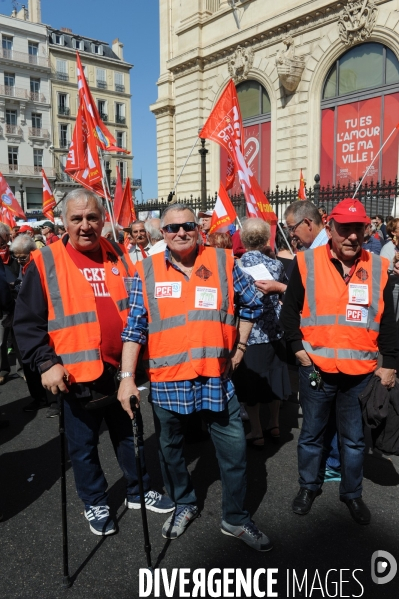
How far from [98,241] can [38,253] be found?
0.37 m

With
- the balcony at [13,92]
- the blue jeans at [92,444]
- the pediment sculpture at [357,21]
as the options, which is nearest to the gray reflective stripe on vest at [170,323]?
the blue jeans at [92,444]

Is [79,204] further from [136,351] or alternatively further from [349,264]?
[349,264]

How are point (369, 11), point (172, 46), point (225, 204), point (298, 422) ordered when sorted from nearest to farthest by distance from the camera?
point (298, 422) < point (225, 204) < point (369, 11) < point (172, 46)

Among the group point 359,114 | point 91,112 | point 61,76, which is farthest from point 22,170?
point 91,112

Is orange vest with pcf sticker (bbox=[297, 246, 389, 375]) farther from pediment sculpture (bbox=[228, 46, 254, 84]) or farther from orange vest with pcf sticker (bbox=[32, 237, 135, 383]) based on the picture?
pediment sculpture (bbox=[228, 46, 254, 84])

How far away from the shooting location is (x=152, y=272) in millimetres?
2721

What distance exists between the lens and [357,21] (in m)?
15.3

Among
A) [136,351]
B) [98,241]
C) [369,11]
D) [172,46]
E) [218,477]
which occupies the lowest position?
[218,477]

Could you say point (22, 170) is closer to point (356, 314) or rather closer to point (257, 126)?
point (257, 126)

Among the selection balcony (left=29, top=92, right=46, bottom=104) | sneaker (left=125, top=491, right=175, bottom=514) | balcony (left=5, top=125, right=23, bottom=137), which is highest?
balcony (left=29, top=92, right=46, bottom=104)

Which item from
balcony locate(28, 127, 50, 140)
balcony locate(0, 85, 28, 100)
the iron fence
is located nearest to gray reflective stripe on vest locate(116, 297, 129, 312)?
the iron fence

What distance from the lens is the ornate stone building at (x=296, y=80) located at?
51.4 feet

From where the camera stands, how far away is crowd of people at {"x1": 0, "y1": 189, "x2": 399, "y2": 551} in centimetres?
268

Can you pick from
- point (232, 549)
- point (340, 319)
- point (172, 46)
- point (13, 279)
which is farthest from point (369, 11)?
point (232, 549)
